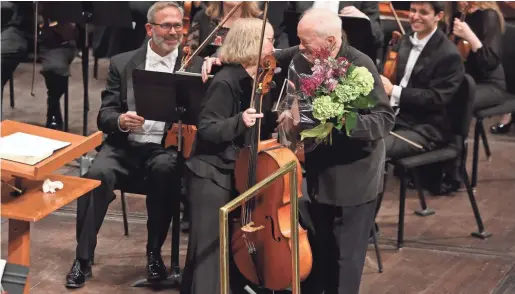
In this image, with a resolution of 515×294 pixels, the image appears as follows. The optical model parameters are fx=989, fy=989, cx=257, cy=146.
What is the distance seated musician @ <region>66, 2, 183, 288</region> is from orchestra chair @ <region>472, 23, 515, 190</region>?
90.6 inches

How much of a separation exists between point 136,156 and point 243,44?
3.81ft

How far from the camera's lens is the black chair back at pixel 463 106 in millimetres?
5652

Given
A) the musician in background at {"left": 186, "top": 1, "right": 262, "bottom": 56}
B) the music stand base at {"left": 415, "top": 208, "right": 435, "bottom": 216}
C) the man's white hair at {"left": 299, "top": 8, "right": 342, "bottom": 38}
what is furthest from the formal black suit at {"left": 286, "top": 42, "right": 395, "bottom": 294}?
the musician in background at {"left": 186, "top": 1, "right": 262, "bottom": 56}

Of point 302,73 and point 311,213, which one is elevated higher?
point 302,73

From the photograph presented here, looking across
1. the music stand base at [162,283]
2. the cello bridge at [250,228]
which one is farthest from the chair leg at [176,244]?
the cello bridge at [250,228]

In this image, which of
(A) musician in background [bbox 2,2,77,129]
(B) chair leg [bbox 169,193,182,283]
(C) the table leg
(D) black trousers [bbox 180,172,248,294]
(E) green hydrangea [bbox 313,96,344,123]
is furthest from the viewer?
(A) musician in background [bbox 2,2,77,129]

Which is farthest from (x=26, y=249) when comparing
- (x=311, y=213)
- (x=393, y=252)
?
(x=393, y=252)

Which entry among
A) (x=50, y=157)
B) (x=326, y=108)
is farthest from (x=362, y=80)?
(x=50, y=157)

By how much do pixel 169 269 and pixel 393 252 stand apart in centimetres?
128

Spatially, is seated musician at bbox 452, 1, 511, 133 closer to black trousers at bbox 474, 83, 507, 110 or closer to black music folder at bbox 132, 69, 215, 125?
black trousers at bbox 474, 83, 507, 110

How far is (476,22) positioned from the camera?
6.67m

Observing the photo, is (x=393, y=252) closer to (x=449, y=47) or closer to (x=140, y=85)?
(x=449, y=47)

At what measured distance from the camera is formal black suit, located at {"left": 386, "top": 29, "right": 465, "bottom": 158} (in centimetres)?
568

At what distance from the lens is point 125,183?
5.23 m
